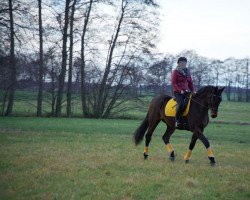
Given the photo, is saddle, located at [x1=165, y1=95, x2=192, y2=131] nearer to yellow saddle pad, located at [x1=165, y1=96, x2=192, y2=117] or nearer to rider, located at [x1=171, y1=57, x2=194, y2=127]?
yellow saddle pad, located at [x1=165, y1=96, x2=192, y2=117]

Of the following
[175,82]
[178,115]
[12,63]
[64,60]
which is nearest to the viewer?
[178,115]

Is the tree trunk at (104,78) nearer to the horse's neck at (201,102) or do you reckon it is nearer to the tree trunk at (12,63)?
the tree trunk at (12,63)

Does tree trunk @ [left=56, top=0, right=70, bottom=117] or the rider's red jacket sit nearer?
the rider's red jacket

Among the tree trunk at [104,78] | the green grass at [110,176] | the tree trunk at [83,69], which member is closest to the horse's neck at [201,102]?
the green grass at [110,176]

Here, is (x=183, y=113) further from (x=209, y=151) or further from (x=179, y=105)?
(x=209, y=151)

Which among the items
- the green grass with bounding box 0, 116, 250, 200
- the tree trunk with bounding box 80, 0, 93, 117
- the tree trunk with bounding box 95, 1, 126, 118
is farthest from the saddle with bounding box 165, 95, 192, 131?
the tree trunk with bounding box 95, 1, 126, 118

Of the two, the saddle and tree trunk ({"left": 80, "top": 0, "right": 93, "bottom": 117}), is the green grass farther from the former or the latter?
tree trunk ({"left": 80, "top": 0, "right": 93, "bottom": 117})

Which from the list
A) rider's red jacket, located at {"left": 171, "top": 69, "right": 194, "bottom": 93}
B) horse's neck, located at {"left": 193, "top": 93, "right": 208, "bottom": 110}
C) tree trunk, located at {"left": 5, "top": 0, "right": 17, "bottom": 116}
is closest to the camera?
horse's neck, located at {"left": 193, "top": 93, "right": 208, "bottom": 110}

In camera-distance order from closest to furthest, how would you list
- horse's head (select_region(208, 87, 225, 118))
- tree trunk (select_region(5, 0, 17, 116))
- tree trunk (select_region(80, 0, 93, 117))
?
1. horse's head (select_region(208, 87, 225, 118))
2. tree trunk (select_region(5, 0, 17, 116))
3. tree trunk (select_region(80, 0, 93, 117))

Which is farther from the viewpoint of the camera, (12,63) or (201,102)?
(12,63)

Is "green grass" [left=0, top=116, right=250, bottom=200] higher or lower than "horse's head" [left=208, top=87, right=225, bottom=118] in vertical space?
lower

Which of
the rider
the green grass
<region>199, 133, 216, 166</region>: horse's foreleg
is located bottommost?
the green grass

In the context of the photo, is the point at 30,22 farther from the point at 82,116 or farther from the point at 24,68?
the point at 82,116

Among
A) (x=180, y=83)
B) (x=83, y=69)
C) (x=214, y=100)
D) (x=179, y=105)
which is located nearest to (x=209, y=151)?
(x=214, y=100)
